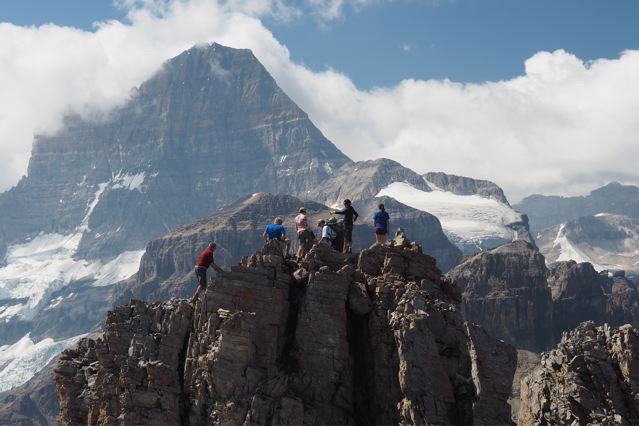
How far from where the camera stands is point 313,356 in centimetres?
5966

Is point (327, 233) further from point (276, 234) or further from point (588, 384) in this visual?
point (588, 384)

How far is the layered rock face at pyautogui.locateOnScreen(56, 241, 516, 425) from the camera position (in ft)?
187

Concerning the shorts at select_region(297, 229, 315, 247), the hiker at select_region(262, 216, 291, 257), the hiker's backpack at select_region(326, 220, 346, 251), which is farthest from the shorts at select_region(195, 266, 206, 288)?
the hiker's backpack at select_region(326, 220, 346, 251)

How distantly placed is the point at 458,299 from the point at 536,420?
1099 cm

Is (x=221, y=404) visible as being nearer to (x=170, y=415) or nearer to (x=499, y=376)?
(x=170, y=415)

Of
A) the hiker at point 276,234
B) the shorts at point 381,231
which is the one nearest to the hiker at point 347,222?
the shorts at point 381,231

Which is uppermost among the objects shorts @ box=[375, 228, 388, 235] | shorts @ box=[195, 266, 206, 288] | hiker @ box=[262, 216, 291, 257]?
shorts @ box=[375, 228, 388, 235]

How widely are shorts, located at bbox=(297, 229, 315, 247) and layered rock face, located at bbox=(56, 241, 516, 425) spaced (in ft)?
17.4

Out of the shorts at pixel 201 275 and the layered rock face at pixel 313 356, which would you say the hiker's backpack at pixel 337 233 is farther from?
the shorts at pixel 201 275

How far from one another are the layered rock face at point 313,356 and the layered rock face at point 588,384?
234 cm

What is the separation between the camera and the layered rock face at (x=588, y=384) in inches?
2194

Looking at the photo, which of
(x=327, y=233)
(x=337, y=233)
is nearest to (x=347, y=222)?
(x=327, y=233)

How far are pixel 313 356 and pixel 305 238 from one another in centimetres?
1303

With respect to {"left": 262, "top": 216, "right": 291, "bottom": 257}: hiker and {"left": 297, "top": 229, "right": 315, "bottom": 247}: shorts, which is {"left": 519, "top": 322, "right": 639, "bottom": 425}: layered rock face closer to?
{"left": 297, "top": 229, "right": 315, "bottom": 247}: shorts
